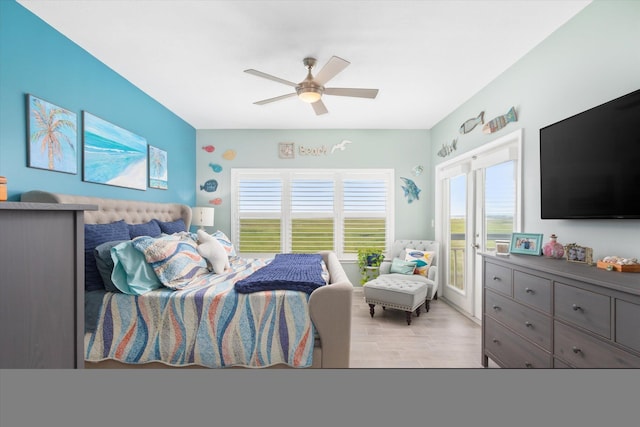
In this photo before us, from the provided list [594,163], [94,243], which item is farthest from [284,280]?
[594,163]

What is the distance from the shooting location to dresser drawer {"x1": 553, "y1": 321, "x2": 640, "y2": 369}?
1173mm

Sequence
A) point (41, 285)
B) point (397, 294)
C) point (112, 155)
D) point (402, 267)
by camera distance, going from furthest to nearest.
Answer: point (402, 267)
point (397, 294)
point (112, 155)
point (41, 285)

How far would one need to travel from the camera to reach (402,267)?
12.0ft

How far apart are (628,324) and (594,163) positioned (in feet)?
3.11

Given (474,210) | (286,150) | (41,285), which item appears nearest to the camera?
(41,285)

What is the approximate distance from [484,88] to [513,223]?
1.42m

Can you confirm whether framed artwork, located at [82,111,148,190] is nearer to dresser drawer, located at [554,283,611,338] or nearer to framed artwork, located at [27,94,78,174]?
framed artwork, located at [27,94,78,174]

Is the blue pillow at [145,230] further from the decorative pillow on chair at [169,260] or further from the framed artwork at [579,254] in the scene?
the framed artwork at [579,254]

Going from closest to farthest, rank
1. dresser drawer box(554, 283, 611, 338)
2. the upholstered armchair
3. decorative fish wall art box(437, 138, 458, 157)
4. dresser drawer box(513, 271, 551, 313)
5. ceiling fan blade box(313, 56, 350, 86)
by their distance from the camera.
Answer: dresser drawer box(554, 283, 611, 338), dresser drawer box(513, 271, 551, 313), ceiling fan blade box(313, 56, 350, 86), the upholstered armchair, decorative fish wall art box(437, 138, 458, 157)

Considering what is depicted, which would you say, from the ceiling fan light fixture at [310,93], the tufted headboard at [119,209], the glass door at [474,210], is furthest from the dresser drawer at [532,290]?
the tufted headboard at [119,209]

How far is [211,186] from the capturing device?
14.2 feet

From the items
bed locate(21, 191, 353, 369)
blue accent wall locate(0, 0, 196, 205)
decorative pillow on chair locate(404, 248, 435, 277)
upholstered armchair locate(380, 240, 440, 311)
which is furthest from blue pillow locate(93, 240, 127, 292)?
decorative pillow on chair locate(404, 248, 435, 277)

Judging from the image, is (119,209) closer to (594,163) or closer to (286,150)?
(286,150)

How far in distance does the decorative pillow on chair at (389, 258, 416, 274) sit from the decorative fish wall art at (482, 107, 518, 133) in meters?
1.75
